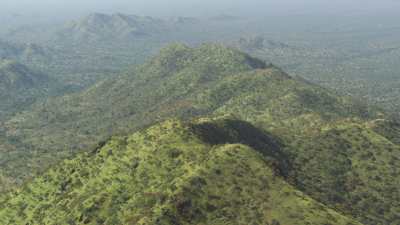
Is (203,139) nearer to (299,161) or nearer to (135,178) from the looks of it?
(135,178)

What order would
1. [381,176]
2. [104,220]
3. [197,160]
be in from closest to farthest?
[104,220] → [197,160] → [381,176]

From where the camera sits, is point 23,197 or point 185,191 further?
point 23,197

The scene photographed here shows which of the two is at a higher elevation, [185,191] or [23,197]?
[185,191]

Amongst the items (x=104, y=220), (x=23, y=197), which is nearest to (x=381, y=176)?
(x=104, y=220)

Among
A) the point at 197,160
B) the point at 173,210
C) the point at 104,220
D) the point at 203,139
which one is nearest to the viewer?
the point at 173,210

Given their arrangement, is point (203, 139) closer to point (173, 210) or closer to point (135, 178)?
point (135, 178)

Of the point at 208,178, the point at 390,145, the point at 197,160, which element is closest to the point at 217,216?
the point at 208,178
